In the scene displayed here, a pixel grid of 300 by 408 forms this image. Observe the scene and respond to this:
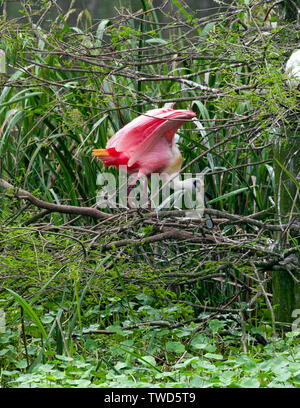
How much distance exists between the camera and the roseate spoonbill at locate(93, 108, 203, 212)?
262 centimetres

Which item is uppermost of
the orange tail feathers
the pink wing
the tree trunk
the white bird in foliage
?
the white bird in foliage

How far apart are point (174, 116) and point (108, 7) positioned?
411cm

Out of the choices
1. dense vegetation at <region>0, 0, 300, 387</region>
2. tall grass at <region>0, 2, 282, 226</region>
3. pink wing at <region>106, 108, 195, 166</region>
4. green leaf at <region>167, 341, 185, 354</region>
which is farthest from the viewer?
tall grass at <region>0, 2, 282, 226</region>

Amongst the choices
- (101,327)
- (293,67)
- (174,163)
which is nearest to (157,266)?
(101,327)

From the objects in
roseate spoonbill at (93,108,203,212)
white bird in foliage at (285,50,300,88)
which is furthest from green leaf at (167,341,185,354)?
white bird in foliage at (285,50,300,88)

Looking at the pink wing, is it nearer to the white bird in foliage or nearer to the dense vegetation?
the dense vegetation

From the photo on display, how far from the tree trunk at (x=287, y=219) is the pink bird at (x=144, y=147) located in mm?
419

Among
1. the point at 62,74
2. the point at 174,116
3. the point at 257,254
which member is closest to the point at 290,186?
the point at 257,254

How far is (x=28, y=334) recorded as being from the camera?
2.67 m

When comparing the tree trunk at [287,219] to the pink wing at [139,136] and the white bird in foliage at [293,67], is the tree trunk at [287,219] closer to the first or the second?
the white bird in foliage at [293,67]

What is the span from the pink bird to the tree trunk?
0.42 m

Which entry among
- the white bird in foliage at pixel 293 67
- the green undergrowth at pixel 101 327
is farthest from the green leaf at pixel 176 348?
the white bird in foliage at pixel 293 67

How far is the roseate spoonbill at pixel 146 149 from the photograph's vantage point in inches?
103

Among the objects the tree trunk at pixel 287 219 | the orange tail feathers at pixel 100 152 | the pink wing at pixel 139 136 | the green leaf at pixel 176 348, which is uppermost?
the pink wing at pixel 139 136
